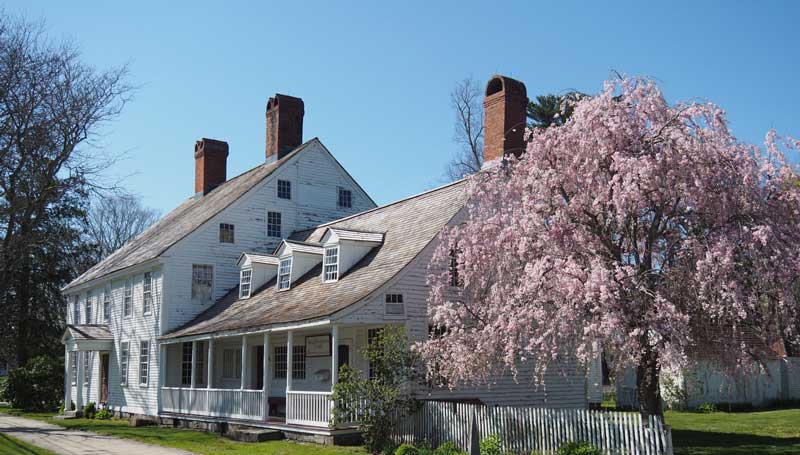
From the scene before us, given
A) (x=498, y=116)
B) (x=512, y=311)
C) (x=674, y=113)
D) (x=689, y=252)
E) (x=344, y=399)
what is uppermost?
(x=498, y=116)

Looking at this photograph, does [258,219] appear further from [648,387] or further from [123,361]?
[648,387]

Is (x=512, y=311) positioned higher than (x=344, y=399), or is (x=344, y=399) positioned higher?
(x=512, y=311)

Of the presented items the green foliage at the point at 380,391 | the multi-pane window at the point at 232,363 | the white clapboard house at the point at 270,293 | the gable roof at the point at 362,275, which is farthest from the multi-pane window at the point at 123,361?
the green foliage at the point at 380,391

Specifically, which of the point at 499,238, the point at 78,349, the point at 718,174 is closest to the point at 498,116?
the point at 499,238

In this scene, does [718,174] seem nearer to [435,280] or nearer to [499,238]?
[499,238]

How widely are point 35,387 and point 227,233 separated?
1394cm

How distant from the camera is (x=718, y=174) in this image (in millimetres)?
11906

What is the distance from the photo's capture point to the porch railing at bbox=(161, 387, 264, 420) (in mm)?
20578

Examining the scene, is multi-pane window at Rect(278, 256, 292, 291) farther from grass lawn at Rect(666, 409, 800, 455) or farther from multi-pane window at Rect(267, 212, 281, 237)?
grass lawn at Rect(666, 409, 800, 455)

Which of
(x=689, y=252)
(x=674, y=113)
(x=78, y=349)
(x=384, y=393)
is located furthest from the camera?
(x=78, y=349)

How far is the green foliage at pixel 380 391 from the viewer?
53.9 ft

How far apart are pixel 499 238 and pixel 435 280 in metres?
3.35

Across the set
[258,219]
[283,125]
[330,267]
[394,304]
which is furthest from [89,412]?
[394,304]

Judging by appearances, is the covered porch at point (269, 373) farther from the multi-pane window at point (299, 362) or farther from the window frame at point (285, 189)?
the window frame at point (285, 189)
